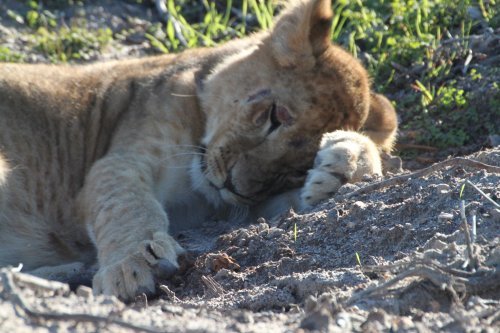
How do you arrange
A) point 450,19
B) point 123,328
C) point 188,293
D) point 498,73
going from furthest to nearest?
point 450,19, point 498,73, point 188,293, point 123,328

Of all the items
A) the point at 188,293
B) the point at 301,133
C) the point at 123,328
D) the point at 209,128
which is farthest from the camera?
the point at 209,128

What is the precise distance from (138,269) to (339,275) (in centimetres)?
94

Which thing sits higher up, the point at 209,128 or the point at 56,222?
the point at 209,128

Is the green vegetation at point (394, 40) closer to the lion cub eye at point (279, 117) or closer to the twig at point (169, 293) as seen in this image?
the lion cub eye at point (279, 117)

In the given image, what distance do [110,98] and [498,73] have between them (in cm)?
250

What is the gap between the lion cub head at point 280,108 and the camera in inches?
174

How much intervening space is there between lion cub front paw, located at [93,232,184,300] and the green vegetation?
92.1 inches

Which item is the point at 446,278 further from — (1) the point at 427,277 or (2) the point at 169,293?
(2) the point at 169,293

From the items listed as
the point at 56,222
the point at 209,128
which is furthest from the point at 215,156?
the point at 56,222

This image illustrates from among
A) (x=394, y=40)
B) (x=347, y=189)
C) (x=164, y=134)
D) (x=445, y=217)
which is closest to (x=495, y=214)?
(x=445, y=217)

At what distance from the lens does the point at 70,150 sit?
16.0 feet

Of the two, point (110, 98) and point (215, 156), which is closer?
point (215, 156)

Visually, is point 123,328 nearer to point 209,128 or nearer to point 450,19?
point 209,128

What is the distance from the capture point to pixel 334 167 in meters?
4.23
